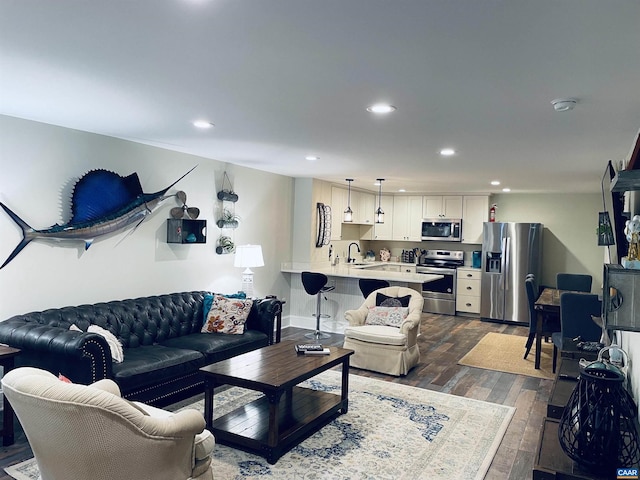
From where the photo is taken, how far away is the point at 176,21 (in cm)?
190

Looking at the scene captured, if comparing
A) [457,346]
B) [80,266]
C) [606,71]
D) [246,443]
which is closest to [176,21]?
[606,71]

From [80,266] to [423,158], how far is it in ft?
11.6

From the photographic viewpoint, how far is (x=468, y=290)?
8.77 m

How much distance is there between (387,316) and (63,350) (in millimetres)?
3337

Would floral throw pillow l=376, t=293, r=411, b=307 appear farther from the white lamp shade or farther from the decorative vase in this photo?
the decorative vase

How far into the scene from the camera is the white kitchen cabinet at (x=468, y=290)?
28.6ft

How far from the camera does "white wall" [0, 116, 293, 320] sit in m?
3.72

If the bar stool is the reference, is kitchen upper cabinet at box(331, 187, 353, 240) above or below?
above

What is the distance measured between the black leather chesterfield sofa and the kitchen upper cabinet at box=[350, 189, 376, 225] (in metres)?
3.83

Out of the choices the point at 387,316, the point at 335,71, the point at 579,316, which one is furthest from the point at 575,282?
the point at 335,71

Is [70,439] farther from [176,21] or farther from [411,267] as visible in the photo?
[411,267]

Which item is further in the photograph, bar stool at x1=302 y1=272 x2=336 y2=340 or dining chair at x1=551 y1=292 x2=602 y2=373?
bar stool at x1=302 y1=272 x2=336 y2=340

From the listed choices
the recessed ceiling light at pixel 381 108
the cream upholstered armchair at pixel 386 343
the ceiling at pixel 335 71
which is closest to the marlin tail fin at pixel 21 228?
the ceiling at pixel 335 71

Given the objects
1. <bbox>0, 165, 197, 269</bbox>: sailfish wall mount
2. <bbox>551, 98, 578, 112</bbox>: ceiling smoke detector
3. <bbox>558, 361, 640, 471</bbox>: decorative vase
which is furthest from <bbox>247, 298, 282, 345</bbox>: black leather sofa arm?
<bbox>558, 361, 640, 471</bbox>: decorative vase
